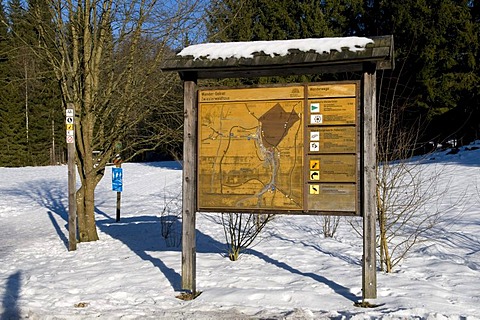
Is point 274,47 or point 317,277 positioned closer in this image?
point 274,47

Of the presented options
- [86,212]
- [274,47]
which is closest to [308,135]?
[274,47]

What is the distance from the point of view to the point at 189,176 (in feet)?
21.5

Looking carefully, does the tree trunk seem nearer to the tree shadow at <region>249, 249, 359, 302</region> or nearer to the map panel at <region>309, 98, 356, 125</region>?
the tree shadow at <region>249, 249, 359, 302</region>

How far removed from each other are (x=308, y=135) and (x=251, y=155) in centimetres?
74

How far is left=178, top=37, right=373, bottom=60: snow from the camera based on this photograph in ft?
19.2

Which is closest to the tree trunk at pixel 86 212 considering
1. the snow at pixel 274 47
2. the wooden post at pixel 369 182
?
the snow at pixel 274 47

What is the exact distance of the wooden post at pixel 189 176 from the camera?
6.50 meters

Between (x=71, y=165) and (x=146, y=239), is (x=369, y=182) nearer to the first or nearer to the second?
(x=71, y=165)

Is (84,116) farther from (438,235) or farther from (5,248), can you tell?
(438,235)

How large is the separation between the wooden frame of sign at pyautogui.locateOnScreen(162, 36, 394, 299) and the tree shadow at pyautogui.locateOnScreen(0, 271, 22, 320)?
193 cm

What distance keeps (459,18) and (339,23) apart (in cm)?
629

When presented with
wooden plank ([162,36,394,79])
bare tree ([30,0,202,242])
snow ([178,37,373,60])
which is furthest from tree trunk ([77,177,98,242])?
snow ([178,37,373,60])

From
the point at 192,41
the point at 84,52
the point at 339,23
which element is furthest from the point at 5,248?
the point at 339,23

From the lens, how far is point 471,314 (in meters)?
5.27
